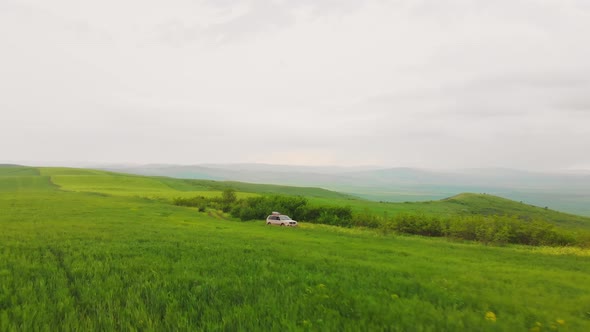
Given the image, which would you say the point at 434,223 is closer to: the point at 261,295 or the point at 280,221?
the point at 280,221

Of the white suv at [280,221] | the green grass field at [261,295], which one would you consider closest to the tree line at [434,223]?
the white suv at [280,221]

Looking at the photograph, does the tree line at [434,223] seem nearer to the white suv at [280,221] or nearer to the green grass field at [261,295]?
the white suv at [280,221]

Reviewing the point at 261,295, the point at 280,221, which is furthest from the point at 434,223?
the point at 261,295

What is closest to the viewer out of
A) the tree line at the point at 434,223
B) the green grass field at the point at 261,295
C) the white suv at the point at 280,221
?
the green grass field at the point at 261,295

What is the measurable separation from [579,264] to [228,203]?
195 feet

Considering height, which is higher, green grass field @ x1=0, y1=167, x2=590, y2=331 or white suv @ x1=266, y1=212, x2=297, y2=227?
green grass field @ x1=0, y1=167, x2=590, y2=331

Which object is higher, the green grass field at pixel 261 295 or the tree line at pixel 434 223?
the green grass field at pixel 261 295

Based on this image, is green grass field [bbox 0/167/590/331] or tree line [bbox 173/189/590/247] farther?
tree line [bbox 173/189/590/247]

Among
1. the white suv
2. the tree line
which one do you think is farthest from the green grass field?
the white suv

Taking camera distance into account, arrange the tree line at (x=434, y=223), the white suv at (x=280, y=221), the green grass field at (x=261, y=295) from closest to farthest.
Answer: the green grass field at (x=261, y=295)
the tree line at (x=434, y=223)
the white suv at (x=280, y=221)

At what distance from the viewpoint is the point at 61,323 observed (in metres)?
5.60

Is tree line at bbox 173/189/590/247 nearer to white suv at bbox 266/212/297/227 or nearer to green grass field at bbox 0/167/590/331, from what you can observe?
white suv at bbox 266/212/297/227

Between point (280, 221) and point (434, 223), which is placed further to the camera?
point (280, 221)

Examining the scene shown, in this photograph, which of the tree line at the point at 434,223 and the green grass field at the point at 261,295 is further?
the tree line at the point at 434,223
